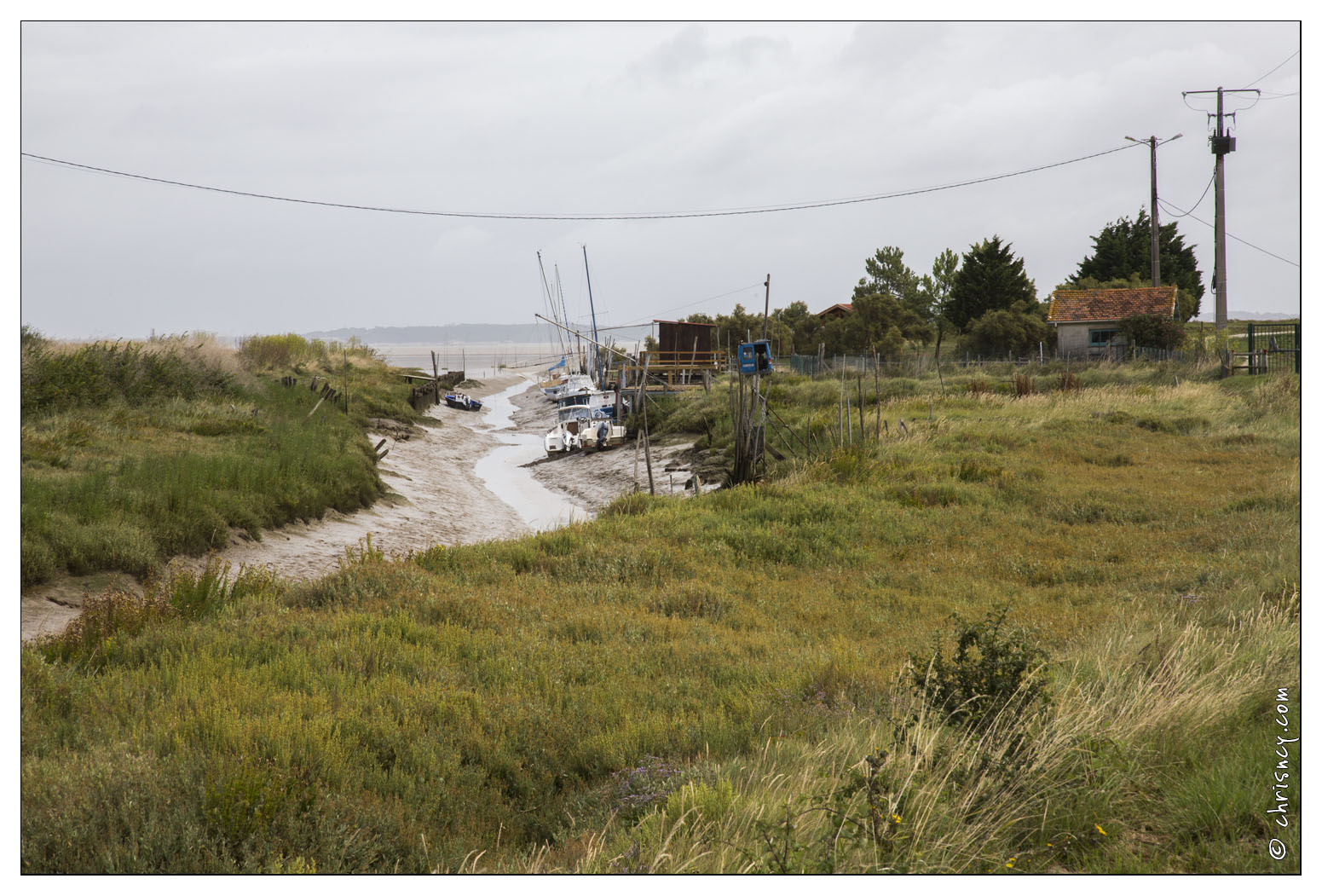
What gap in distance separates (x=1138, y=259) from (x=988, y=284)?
557 inches

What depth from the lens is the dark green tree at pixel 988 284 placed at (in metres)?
54.4

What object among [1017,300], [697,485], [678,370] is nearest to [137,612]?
[697,485]

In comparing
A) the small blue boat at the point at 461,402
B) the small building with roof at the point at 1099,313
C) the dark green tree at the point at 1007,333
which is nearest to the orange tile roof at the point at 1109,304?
the small building with roof at the point at 1099,313

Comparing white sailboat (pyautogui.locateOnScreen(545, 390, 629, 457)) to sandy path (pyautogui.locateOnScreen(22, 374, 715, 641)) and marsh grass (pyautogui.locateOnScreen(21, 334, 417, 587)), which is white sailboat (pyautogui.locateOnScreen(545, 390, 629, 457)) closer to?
sandy path (pyautogui.locateOnScreen(22, 374, 715, 641))

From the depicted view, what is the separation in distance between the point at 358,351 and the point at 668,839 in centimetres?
6333

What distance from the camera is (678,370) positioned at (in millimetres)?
51625

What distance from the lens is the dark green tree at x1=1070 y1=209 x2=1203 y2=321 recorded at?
57.9m

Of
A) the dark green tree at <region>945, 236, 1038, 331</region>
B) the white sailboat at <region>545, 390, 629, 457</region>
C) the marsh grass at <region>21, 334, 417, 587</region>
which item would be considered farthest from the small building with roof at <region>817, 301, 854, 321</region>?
the marsh grass at <region>21, 334, 417, 587</region>

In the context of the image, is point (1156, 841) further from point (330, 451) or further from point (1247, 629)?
point (330, 451)

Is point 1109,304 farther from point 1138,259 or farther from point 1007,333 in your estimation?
point 1138,259

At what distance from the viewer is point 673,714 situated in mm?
6711

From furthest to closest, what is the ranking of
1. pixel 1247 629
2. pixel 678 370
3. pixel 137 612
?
1. pixel 678 370
2. pixel 137 612
3. pixel 1247 629

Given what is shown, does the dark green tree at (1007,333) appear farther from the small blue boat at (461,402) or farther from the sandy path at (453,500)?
the small blue boat at (461,402)

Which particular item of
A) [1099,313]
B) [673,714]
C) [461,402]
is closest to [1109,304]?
[1099,313]
